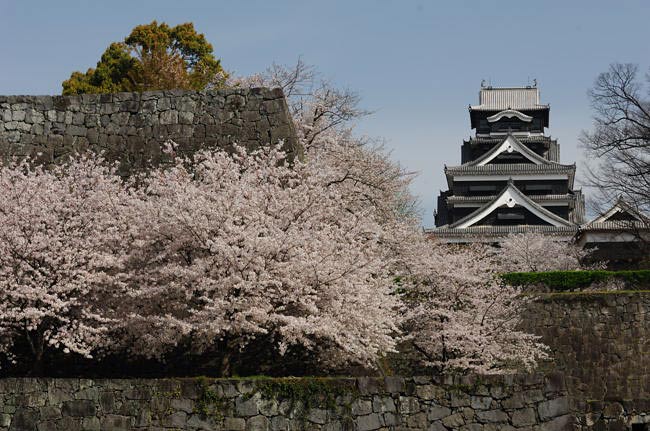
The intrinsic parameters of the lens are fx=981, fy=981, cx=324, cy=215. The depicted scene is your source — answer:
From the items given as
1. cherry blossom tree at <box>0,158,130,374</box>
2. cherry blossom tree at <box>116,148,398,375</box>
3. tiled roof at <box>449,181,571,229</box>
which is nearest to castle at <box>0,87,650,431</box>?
cherry blossom tree at <box>116,148,398,375</box>

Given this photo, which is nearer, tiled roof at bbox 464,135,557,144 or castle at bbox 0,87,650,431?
castle at bbox 0,87,650,431

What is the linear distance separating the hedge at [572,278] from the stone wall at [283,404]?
10.9 metres

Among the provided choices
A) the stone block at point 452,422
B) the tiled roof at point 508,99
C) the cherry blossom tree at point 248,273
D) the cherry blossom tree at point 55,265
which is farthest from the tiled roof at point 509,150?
the stone block at point 452,422

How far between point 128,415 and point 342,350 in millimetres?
3941

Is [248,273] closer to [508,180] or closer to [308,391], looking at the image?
[308,391]

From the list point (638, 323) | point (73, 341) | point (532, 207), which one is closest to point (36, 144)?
point (73, 341)

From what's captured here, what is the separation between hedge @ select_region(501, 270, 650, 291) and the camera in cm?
2550

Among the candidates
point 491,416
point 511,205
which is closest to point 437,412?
point 491,416

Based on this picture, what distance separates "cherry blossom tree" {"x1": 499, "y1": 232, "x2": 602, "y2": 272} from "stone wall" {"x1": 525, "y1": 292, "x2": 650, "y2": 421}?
16.0 metres

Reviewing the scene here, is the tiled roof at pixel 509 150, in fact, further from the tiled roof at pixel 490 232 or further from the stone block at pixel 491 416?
the stone block at pixel 491 416

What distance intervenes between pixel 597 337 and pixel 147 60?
15606 mm

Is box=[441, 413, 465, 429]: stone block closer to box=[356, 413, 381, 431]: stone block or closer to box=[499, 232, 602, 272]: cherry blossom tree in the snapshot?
box=[356, 413, 381, 431]: stone block

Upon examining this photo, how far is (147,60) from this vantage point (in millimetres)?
30078

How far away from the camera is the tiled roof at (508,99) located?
63.0 m
